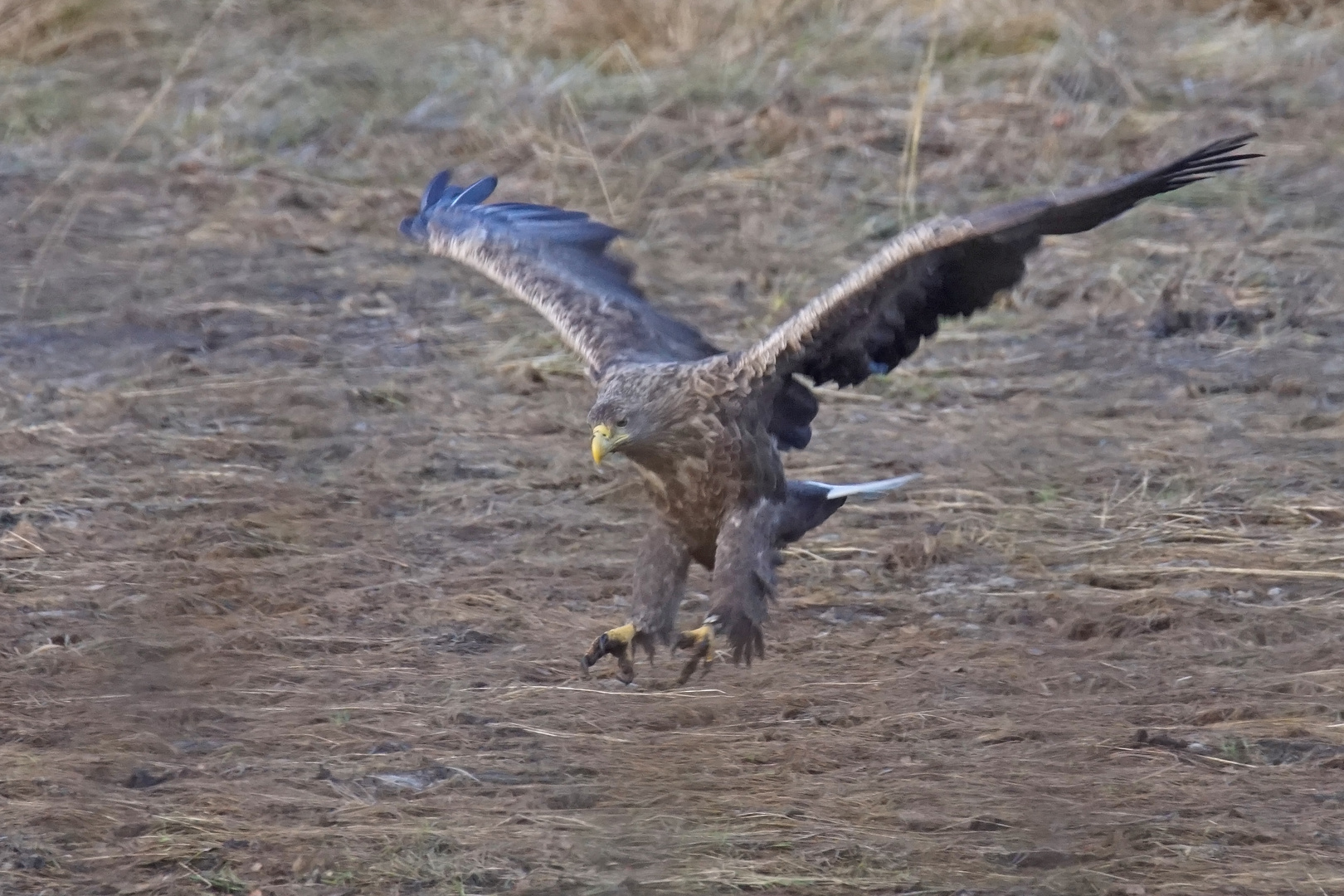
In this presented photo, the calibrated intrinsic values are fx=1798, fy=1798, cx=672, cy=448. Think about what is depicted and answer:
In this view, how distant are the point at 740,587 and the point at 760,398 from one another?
55cm

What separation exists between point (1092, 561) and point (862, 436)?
1.50 meters

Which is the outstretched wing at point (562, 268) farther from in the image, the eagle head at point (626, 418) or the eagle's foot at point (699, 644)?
the eagle's foot at point (699, 644)

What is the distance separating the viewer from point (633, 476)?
7.01m

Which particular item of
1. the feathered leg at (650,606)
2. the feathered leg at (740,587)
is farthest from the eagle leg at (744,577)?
the feathered leg at (650,606)

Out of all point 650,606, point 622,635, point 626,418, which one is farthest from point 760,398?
point 622,635

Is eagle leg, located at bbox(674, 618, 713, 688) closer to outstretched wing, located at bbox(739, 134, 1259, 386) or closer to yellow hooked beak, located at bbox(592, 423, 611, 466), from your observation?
yellow hooked beak, located at bbox(592, 423, 611, 466)

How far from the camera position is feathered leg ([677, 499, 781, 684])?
4.96 metres

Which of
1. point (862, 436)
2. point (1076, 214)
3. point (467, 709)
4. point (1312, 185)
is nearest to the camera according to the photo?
point (1076, 214)

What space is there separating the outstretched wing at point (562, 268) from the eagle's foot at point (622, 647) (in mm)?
843

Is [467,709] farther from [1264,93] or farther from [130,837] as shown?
[1264,93]

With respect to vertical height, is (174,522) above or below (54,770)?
above

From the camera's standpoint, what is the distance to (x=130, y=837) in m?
4.27

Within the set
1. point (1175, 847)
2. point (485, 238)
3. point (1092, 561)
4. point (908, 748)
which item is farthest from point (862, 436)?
point (1175, 847)

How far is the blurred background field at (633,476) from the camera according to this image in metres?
4.38
